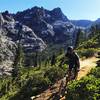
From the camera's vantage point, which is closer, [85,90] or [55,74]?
[85,90]

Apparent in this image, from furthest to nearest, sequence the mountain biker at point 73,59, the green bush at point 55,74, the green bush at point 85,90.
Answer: the green bush at point 55,74
the mountain biker at point 73,59
the green bush at point 85,90

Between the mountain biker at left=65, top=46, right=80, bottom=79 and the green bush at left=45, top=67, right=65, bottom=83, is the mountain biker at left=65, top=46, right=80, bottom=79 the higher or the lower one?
the higher one

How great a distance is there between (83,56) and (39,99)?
71.6ft

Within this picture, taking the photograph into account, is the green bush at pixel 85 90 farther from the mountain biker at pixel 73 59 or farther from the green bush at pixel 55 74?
the green bush at pixel 55 74

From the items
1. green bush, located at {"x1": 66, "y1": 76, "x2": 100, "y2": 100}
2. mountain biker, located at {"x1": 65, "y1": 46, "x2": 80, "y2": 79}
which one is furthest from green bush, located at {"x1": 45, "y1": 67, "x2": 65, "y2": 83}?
green bush, located at {"x1": 66, "y1": 76, "x2": 100, "y2": 100}

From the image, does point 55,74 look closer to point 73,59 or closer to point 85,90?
point 73,59

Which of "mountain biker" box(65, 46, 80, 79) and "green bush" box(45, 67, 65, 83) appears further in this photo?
"green bush" box(45, 67, 65, 83)

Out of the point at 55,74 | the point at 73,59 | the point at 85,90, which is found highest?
the point at 73,59

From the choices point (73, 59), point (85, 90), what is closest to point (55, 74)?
point (73, 59)

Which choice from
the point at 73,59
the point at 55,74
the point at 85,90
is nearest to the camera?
the point at 85,90

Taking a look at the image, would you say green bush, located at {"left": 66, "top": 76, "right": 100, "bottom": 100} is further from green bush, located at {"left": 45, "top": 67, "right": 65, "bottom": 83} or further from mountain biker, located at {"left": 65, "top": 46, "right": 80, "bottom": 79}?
green bush, located at {"left": 45, "top": 67, "right": 65, "bottom": 83}

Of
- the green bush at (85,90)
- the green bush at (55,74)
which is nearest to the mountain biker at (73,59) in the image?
the green bush at (85,90)

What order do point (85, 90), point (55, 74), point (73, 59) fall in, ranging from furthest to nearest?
point (55, 74) → point (73, 59) → point (85, 90)

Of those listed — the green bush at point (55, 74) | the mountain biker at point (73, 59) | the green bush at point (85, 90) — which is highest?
the mountain biker at point (73, 59)
